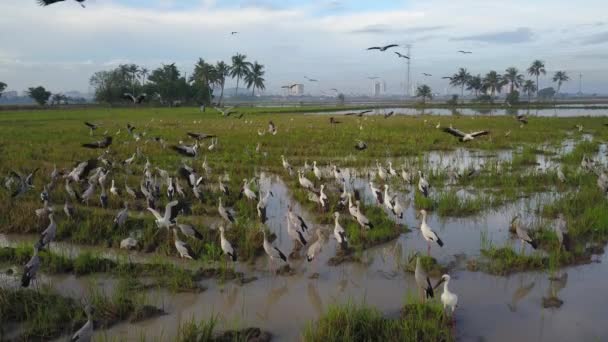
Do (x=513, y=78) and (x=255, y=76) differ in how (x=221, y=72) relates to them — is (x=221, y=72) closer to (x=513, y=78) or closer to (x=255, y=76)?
(x=255, y=76)

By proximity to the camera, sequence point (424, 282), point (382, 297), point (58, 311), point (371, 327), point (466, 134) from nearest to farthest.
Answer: point (371, 327) < point (58, 311) < point (424, 282) < point (382, 297) < point (466, 134)

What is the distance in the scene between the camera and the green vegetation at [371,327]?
16.8 feet

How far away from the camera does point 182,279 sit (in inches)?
261

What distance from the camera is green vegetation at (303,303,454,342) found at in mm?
5133

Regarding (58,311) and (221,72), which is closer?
(58,311)

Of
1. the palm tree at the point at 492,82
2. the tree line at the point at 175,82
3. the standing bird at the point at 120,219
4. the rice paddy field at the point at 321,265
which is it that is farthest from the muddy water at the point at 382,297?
the palm tree at the point at 492,82

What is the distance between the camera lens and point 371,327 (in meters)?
5.30

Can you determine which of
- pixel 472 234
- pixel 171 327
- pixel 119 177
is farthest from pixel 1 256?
pixel 472 234

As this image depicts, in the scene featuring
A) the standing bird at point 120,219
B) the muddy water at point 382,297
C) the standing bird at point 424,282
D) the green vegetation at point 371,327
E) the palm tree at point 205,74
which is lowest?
the muddy water at point 382,297

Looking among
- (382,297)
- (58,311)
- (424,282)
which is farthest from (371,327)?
(58,311)

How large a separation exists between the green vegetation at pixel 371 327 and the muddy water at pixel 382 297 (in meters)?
0.37

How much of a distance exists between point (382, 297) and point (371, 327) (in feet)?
3.91

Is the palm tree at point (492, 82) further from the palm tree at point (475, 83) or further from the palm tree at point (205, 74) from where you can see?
the palm tree at point (205, 74)

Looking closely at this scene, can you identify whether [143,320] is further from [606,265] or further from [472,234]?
[606,265]
